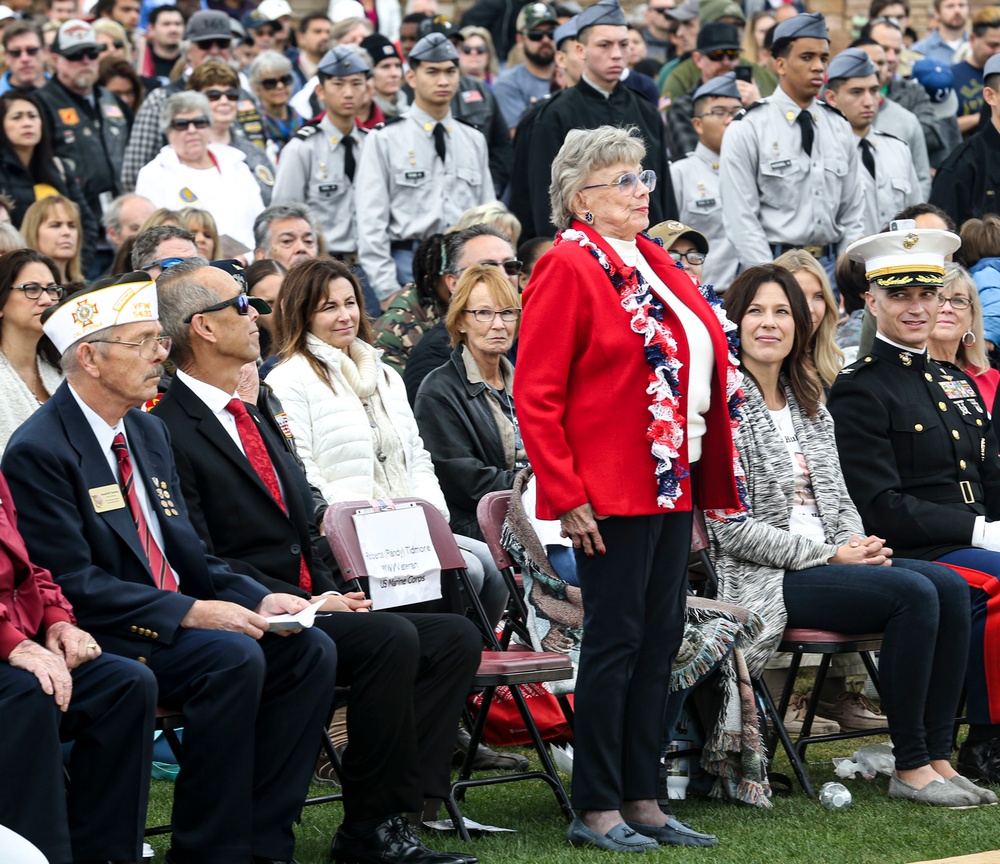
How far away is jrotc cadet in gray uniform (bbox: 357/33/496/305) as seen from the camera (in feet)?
31.8

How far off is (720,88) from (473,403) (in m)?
4.43

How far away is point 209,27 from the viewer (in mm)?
11820

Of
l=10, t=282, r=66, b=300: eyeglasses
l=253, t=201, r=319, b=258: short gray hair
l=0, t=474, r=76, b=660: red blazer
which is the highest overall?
l=253, t=201, r=319, b=258: short gray hair

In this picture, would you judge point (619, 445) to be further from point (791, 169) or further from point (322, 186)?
point (322, 186)

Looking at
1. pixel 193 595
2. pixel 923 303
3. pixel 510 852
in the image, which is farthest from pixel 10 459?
pixel 923 303

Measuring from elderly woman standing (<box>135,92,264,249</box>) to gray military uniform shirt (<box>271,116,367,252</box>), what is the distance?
0.33 metres

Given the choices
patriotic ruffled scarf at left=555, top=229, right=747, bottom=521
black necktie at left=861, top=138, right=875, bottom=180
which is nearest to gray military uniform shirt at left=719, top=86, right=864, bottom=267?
black necktie at left=861, top=138, right=875, bottom=180

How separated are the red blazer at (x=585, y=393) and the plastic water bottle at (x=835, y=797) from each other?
1335 millimetres

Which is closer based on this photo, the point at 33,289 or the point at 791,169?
the point at 33,289

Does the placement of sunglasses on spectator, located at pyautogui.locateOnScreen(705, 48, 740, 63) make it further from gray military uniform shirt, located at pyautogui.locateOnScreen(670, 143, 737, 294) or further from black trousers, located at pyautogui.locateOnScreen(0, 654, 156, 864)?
black trousers, located at pyautogui.locateOnScreen(0, 654, 156, 864)

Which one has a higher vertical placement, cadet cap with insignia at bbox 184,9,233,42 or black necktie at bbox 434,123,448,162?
cadet cap with insignia at bbox 184,9,233,42

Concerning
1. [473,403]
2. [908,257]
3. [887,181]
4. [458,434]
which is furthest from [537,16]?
[908,257]

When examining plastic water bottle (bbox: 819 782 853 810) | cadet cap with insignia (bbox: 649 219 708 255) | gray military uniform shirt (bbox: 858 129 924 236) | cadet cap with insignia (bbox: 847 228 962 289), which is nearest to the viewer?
plastic water bottle (bbox: 819 782 853 810)

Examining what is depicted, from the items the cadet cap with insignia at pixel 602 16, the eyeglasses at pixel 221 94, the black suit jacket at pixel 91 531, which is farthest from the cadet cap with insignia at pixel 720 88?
the black suit jacket at pixel 91 531
